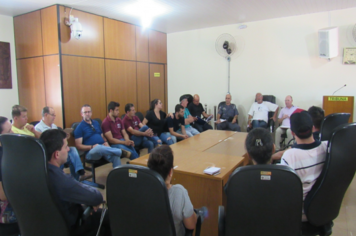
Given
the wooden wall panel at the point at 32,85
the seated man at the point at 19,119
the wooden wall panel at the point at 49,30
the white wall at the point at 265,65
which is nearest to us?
the seated man at the point at 19,119

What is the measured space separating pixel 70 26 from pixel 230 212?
14.6ft

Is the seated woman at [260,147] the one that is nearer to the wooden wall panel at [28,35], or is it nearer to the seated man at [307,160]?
the seated man at [307,160]

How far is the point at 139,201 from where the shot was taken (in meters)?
1.27

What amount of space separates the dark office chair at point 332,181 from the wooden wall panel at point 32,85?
4.67 metres

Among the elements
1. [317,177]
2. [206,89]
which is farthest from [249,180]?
[206,89]

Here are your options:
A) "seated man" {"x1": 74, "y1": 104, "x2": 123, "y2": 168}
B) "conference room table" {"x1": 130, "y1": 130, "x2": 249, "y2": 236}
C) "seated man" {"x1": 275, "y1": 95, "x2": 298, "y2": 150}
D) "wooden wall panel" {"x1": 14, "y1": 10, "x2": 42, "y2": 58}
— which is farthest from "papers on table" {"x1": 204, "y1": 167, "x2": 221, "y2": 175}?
"wooden wall panel" {"x1": 14, "y1": 10, "x2": 42, "y2": 58}

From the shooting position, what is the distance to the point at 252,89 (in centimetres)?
614

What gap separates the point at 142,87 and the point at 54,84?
2170 mm

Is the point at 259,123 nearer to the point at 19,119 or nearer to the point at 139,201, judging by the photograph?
the point at 19,119

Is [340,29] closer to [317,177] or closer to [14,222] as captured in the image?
[317,177]

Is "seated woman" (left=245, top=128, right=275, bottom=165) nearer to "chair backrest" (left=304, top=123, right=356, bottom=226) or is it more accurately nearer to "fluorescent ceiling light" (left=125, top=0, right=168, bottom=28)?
"chair backrest" (left=304, top=123, right=356, bottom=226)

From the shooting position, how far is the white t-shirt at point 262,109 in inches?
219

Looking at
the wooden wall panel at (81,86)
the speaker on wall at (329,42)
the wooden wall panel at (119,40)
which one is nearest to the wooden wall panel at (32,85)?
the wooden wall panel at (81,86)

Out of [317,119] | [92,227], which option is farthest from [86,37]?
[317,119]
